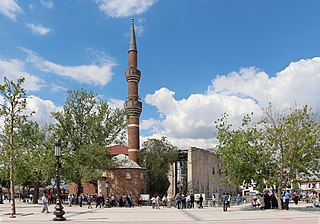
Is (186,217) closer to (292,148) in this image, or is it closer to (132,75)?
(292,148)

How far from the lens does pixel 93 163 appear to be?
41.6 meters

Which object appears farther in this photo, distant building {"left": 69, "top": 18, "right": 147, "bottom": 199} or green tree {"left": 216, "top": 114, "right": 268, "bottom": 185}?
distant building {"left": 69, "top": 18, "right": 147, "bottom": 199}

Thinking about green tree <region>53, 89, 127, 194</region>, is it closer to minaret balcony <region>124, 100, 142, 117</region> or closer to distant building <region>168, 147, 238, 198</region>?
minaret balcony <region>124, 100, 142, 117</region>

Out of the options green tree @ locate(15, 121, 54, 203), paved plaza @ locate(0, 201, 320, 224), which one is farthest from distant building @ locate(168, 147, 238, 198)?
paved plaza @ locate(0, 201, 320, 224)

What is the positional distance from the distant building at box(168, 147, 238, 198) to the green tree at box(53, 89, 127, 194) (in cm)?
2068

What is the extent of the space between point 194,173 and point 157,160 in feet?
30.2

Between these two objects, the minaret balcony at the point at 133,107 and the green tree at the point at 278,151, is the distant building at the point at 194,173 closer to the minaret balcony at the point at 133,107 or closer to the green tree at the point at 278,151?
the minaret balcony at the point at 133,107

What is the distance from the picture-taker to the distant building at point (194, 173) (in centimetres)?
6306

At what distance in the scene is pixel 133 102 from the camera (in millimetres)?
56500

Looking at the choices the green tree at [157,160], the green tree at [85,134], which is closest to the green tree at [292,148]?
the green tree at [85,134]

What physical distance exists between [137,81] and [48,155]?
87.2 feet

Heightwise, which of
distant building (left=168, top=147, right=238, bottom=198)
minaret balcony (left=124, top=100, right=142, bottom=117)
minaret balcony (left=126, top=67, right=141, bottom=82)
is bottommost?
distant building (left=168, top=147, right=238, bottom=198)

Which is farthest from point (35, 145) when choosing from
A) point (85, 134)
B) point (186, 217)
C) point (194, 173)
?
point (194, 173)

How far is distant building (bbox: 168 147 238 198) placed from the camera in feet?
207
